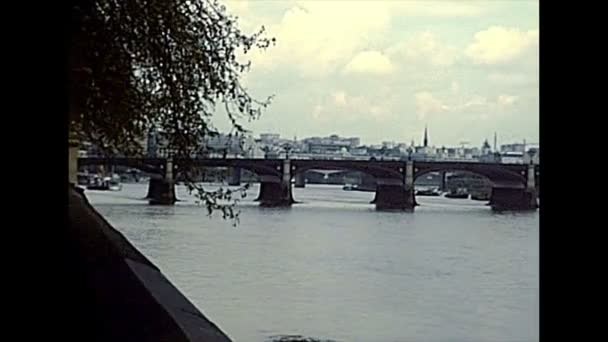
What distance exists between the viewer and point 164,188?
1728mm

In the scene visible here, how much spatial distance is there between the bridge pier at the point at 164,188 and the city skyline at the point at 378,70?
6.3 inches

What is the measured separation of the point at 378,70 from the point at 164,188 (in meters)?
0.55

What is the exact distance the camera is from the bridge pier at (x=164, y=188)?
1718mm

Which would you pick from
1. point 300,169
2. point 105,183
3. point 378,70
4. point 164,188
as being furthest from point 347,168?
point 105,183

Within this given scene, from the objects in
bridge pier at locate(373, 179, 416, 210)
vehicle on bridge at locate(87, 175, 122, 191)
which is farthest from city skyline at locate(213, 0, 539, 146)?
vehicle on bridge at locate(87, 175, 122, 191)

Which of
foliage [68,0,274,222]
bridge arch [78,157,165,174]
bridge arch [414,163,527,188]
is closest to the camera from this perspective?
bridge arch [414,163,527,188]

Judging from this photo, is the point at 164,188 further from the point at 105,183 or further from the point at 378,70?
the point at 378,70

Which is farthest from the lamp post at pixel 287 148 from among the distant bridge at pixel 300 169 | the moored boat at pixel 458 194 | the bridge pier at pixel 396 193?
the moored boat at pixel 458 194

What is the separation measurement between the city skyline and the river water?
17 cm

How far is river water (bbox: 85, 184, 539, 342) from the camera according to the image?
5.63 ft

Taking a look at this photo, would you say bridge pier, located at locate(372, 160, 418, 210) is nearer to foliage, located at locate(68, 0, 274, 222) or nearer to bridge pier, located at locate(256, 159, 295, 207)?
bridge pier, located at locate(256, 159, 295, 207)

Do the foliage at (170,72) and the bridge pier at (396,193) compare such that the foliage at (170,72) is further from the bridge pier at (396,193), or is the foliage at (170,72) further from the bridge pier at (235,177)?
the bridge pier at (396,193)
